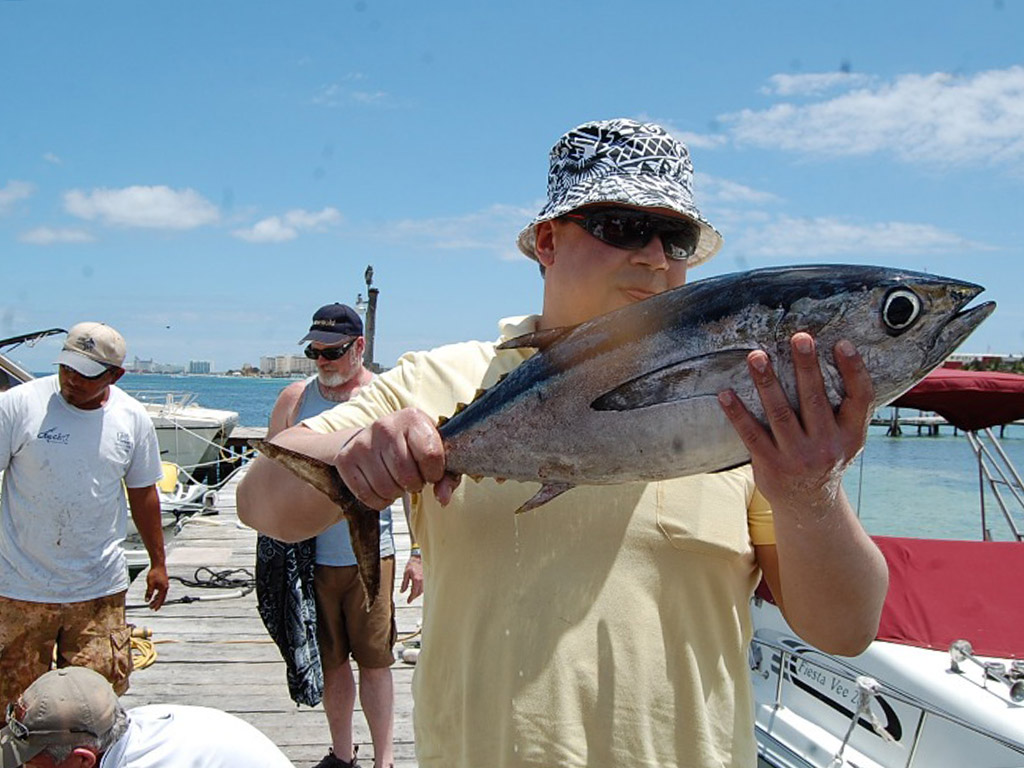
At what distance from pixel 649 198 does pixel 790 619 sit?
1.07m

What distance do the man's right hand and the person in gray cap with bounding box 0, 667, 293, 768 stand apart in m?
2.51

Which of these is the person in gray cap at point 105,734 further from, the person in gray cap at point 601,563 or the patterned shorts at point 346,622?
the person in gray cap at point 601,563

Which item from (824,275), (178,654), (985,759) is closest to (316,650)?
(178,654)

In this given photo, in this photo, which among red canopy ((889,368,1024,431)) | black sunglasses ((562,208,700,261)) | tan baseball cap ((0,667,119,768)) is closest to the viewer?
black sunglasses ((562,208,700,261))

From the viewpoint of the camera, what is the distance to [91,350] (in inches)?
210

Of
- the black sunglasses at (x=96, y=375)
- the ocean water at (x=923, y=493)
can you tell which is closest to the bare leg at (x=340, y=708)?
the black sunglasses at (x=96, y=375)

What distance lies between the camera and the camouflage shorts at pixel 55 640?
5.07m

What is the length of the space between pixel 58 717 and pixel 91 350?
2410 millimetres

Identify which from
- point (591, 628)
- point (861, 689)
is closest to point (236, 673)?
point (861, 689)

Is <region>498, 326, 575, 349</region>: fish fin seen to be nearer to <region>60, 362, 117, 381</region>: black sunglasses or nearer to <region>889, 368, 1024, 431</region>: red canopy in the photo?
<region>60, 362, 117, 381</region>: black sunglasses

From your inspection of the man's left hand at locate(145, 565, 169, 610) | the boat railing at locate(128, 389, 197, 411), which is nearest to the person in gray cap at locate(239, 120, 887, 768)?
the man's left hand at locate(145, 565, 169, 610)

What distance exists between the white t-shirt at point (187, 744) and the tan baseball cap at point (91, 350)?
2.23 meters

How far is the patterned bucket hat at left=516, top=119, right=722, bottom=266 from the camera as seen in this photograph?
6.86 feet

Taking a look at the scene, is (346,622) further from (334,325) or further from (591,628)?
(591,628)
